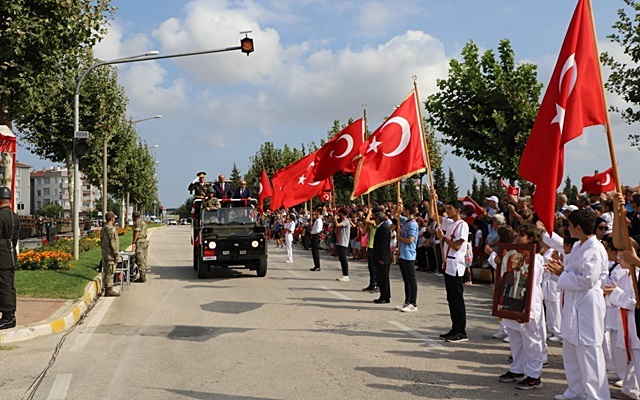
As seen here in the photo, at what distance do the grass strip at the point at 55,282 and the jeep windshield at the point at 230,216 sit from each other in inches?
131

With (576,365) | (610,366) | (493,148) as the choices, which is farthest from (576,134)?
(493,148)

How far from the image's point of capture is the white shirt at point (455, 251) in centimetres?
903

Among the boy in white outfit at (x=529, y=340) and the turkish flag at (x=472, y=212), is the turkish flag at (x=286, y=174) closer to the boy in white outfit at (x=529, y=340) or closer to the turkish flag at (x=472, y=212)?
the turkish flag at (x=472, y=212)

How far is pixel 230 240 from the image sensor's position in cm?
1700

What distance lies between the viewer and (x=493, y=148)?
21.5m

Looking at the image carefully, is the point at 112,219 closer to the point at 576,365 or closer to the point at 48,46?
the point at 48,46

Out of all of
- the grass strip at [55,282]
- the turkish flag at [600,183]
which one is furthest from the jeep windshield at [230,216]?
the turkish flag at [600,183]

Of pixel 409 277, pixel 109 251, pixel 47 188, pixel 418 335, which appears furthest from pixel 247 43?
pixel 47 188

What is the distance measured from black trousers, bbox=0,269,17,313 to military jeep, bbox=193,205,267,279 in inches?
294

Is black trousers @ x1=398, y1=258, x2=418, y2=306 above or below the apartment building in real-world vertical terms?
below

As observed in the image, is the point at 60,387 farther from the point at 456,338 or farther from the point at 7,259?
the point at 456,338

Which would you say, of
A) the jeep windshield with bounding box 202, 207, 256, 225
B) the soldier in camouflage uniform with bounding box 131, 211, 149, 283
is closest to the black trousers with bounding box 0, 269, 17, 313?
the soldier in camouflage uniform with bounding box 131, 211, 149, 283

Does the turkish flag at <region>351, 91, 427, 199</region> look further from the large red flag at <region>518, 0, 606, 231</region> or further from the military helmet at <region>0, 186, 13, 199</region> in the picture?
the military helmet at <region>0, 186, 13, 199</region>

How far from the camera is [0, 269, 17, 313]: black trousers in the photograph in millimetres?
9297
